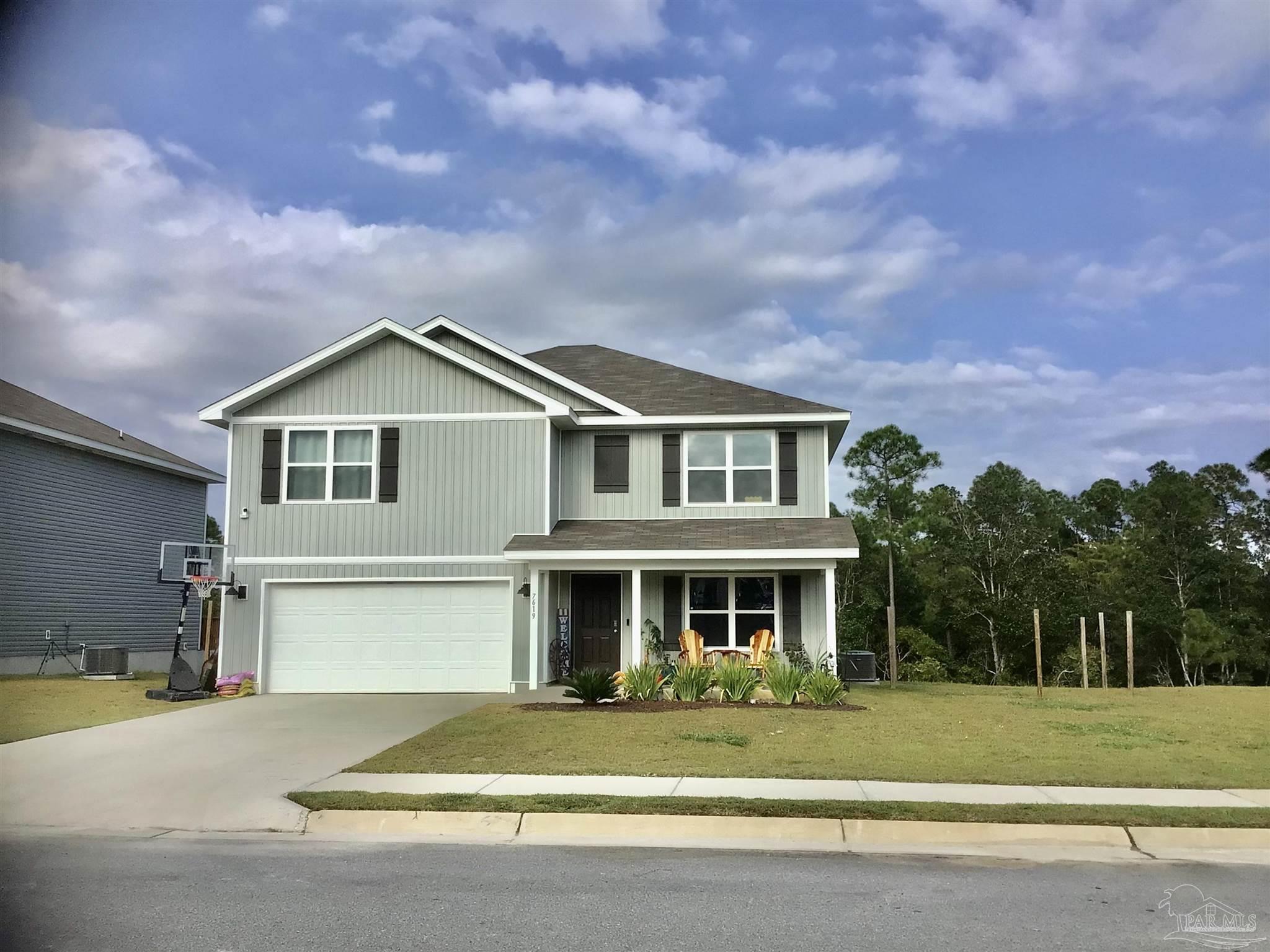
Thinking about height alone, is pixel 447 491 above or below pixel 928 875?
above

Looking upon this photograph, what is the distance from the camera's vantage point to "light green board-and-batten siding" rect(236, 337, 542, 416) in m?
19.8

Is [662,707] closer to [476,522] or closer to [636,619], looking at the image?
[636,619]

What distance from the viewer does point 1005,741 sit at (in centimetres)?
1230

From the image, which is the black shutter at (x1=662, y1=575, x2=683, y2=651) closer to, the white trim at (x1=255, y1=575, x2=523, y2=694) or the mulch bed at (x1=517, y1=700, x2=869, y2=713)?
the white trim at (x1=255, y1=575, x2=523, y2=694)

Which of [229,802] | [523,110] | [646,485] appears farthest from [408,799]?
[646,485]

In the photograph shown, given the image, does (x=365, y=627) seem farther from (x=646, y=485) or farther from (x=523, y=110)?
(x=523, y=110)

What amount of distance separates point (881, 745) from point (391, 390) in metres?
11.8

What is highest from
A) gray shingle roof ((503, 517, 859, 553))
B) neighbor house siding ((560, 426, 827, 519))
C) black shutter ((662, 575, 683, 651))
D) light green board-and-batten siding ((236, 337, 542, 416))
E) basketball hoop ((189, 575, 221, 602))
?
light green board-and-batten siding ((236, 337, 542, 416))

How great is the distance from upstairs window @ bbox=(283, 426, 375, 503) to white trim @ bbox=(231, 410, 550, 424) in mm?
154

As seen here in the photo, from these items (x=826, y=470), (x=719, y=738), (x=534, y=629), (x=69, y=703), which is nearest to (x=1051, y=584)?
(x=826, y=470)

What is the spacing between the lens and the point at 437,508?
19500 mm

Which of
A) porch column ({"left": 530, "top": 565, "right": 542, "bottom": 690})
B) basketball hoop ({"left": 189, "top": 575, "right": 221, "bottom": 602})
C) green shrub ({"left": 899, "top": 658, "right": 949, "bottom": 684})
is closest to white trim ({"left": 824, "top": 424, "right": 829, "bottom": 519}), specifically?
porch column ({"left": 530, "top": 565, "right": 542, "bottom": 690})

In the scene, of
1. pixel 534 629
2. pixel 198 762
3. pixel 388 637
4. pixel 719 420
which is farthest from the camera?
pixel 719 420

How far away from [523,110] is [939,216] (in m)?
7.60
